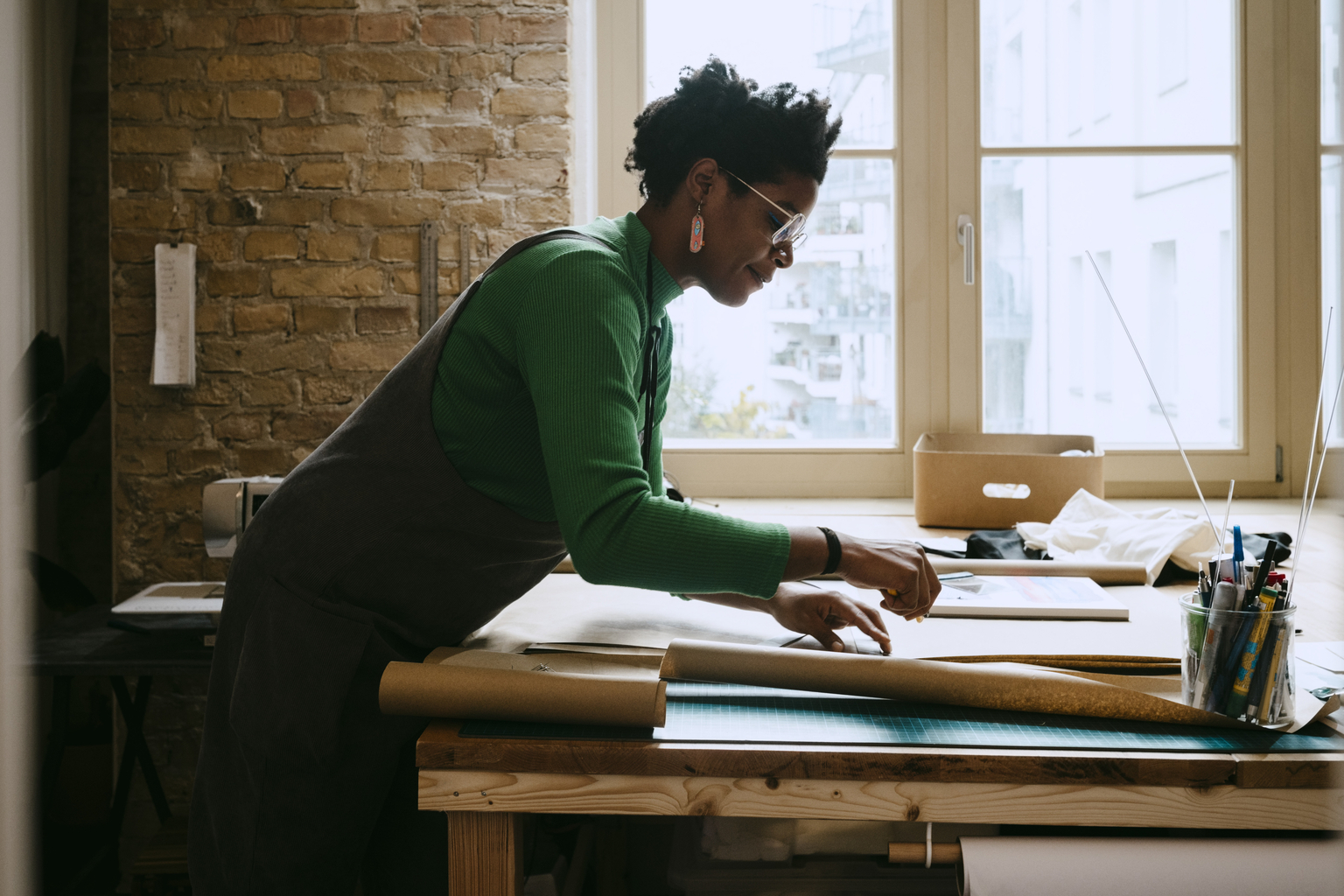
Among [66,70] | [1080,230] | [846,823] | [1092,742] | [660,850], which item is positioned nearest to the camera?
[1092,742]

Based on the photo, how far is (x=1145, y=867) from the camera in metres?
0.89

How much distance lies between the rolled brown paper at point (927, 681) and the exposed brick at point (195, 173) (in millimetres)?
1975

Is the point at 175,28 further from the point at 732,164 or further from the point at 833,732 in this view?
the point at 833,732

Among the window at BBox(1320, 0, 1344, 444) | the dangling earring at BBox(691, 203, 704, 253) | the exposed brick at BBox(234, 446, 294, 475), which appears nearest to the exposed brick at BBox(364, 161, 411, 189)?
the exposed brick at BBox(234, 446, 294, 475)

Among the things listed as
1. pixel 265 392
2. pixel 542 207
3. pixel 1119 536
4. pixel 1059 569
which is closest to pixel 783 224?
pixel 1059 569

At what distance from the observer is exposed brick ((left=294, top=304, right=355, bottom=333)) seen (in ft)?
7.98

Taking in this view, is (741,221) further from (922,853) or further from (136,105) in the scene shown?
(136,105)

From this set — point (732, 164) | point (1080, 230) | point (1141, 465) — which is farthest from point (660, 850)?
point (1080, 230)

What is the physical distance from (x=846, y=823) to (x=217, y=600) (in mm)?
1387

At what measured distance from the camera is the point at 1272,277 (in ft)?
9.09

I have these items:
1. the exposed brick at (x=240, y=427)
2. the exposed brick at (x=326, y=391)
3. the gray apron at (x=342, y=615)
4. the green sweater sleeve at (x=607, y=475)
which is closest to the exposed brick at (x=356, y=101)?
the exposed brick at (x=326, y=391)

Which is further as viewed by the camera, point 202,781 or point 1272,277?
point 1272,277

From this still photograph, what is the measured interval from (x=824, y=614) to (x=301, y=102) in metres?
1.93

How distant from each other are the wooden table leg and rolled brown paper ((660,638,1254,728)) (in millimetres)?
238
